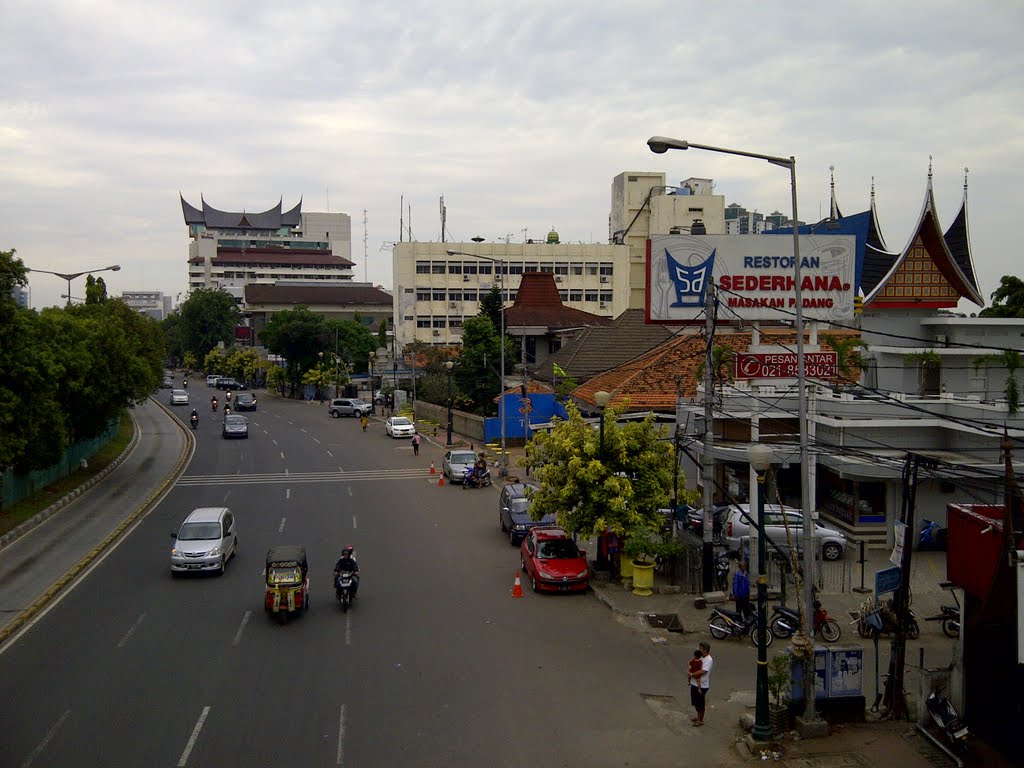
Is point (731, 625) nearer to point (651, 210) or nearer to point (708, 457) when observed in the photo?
point (708, 457)

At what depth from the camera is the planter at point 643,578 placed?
2245 cm

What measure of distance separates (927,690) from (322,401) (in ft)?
284

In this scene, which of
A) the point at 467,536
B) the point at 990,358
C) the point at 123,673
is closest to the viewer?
the point at 123,673

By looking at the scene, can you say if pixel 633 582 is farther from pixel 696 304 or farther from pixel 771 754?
pixel 771 754

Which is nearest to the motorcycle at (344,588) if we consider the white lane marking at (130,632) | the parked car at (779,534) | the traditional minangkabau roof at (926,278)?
the white lane marking at (130,632)

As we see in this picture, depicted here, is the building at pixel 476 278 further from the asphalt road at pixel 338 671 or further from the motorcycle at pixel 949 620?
the motorcycle at pixel 949 620

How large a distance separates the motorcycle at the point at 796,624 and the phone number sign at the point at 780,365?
620 cm

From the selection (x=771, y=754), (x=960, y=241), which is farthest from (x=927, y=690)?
(x=960, y=241)

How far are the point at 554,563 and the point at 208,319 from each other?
131 m

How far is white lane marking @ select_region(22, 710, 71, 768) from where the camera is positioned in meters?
13.0

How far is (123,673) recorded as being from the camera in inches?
658

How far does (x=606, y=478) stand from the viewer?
74.2ft

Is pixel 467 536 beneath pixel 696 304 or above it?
beneath

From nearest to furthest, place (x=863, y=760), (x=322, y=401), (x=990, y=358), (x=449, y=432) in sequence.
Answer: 1. (x=863, y=760)
2. (x=990, y=358)
3. (x=449, y=432)
4. (x=322, y=401)
